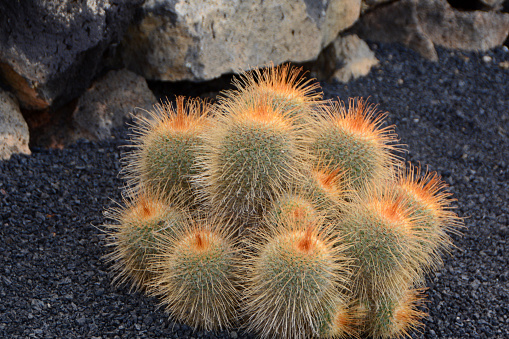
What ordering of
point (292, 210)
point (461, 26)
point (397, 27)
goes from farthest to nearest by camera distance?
1. point (461, 26)
2. point (397, 27)
3. point (292, 210)

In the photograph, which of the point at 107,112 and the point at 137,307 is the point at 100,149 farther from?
the point at 137,307

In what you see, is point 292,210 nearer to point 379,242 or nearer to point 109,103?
point 379,242

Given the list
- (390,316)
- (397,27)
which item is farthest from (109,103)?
(397,27)

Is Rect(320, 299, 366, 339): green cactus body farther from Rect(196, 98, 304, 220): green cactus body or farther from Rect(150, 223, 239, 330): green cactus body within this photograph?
Rect(196, 98, 304, 220): green cactus body

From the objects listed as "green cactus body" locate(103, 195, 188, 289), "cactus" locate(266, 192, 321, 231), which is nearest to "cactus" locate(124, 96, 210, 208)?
"green cactus body" locate(103, 195, 188, 289)

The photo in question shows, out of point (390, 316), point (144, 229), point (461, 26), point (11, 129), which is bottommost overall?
point (11, 129)

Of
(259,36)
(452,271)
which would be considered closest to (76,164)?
(259,36)

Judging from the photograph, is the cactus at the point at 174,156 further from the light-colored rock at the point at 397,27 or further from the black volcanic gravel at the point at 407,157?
the light-colored rock at the point at 397,27
